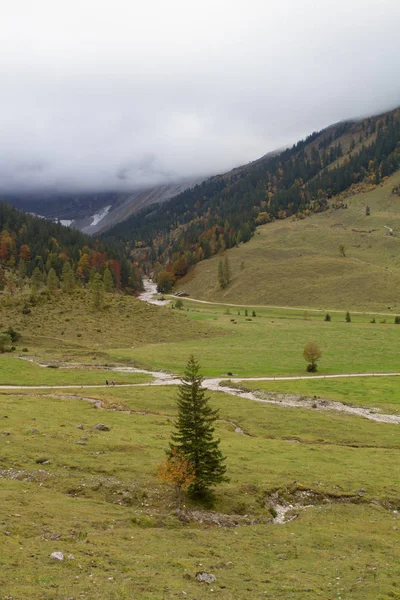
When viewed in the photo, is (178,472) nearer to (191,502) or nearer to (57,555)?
(191,502)

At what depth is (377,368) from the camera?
8381 cm

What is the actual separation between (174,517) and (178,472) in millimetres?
2783

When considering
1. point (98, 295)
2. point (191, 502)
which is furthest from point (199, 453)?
point (98, 295)

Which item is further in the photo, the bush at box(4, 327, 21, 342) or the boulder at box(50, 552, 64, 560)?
the bush at box(4, 327, 21, 342)

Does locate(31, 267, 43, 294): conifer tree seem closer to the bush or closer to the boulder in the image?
the bush

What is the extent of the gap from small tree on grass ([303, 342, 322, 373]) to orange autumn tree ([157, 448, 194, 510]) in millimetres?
56103

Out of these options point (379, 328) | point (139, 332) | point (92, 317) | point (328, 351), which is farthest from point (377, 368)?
point (92, 317)

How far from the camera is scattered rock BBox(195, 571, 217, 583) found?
18467mm

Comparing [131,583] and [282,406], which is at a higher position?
[131,583]

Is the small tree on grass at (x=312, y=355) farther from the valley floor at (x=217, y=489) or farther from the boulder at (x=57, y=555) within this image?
the boulder at (x=57, y=555)

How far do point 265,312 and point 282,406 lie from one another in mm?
116554

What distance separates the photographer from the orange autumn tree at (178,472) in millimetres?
27828

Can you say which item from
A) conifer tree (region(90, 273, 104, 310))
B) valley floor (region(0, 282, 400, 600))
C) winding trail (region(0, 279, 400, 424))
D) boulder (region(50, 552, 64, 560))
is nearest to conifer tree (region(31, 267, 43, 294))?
conifer tree (region(90, 273, 104, 310))

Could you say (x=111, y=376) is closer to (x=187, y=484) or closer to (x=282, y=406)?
(x=282, y=406)
